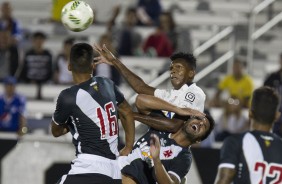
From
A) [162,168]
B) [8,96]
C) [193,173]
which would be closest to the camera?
[162,168]

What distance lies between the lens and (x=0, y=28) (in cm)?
1634

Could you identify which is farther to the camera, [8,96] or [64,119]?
[8,96]

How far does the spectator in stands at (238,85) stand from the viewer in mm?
14805

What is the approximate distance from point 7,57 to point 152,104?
7774 mm

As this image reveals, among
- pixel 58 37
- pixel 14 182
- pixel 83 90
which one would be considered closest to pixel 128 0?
pixel 58 37

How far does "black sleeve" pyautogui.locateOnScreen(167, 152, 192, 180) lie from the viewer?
26.5 feet

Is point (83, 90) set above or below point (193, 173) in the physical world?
above

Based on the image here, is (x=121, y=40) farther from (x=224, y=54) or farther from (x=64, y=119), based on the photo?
(x=64, y=119)

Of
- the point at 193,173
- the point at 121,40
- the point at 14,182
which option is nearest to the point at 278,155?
the point at 193,173

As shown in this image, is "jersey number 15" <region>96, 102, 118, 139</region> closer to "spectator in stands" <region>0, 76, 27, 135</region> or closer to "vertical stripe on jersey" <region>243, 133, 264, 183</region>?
"vertical stripe on jersey" <region>243, 133, 264, 183</region>

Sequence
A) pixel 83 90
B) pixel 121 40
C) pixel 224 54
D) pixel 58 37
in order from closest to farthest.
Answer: pixel 83 90, pixel 224 54, pixel 121 40, pixel 58 37

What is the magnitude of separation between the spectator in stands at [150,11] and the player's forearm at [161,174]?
32.6 ft

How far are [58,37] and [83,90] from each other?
32.5ft

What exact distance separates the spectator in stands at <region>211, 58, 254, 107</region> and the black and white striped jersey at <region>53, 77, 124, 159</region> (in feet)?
22.6
